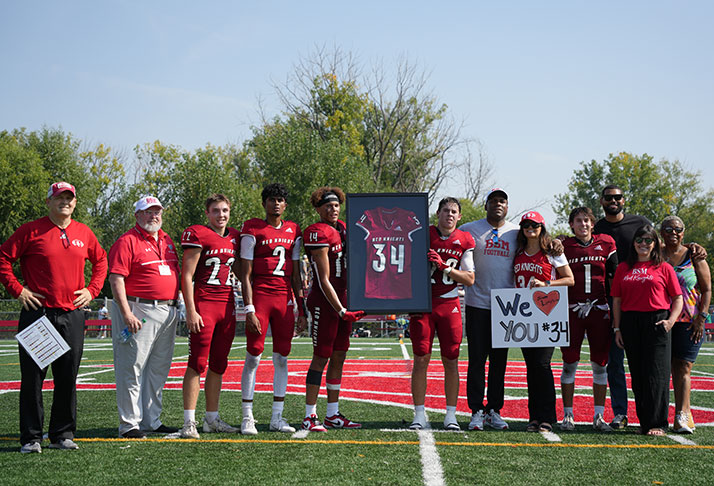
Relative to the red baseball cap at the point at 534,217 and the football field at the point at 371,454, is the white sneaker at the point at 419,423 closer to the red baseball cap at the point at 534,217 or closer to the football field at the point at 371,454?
the football field at the point at 371,454

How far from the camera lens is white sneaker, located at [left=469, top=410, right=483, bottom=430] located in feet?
23.0

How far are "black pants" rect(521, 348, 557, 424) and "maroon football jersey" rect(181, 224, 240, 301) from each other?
2.99m

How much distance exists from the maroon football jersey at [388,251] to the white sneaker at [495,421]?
1.55 m

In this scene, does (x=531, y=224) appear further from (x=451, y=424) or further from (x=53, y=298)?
(x=53, y=298)

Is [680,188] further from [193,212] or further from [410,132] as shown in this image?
[193,212]

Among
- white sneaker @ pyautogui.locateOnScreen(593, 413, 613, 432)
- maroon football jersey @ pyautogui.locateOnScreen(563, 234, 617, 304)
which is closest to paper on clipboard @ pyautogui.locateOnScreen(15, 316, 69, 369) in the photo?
maroon football jersey @ pyautogui.locateOnScreen(563, 234, 617, 304)

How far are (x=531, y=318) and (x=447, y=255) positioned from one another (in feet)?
3.33

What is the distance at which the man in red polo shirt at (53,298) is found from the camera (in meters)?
5.97

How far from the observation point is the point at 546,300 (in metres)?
6.99

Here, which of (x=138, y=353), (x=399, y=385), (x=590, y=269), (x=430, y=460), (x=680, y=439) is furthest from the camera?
(x=399, y=385)

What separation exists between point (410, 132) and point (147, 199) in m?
41.2

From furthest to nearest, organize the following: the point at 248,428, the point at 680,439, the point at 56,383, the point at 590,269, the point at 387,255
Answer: the point at 590,269, the point at 387,255, the point at 248,428, the point at 680,439, the point at 56,383

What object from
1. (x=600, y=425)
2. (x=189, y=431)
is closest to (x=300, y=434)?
(x=189, y=431)

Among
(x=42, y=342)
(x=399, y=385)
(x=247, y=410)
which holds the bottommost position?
(x=399, y=385)
